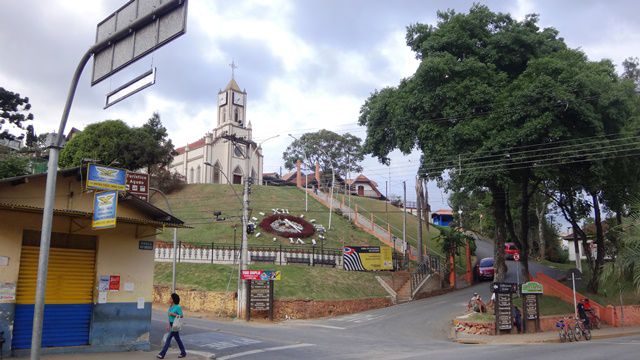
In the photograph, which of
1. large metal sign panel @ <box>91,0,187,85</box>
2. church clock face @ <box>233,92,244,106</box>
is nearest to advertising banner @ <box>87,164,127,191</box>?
large metal sign panel @ <box>91,0,187,85</box>

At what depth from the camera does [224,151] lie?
8125 cm

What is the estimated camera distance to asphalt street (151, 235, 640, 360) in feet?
51.8

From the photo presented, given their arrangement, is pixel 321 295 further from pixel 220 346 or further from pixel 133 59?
pixel 133 59

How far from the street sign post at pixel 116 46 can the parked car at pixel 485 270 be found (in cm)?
3999

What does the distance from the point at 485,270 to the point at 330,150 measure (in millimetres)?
53304

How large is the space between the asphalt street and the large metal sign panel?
893cm

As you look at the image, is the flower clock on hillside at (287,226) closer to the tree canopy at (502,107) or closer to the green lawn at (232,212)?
the green lawn at (232,212)

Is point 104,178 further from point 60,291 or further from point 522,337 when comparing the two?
point 522,337

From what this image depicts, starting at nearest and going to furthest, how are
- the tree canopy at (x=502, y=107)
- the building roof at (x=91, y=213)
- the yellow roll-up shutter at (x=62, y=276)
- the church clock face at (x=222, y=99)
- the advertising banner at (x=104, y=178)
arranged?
the advertising banner at (x=104, y=178) → the building roof at (x=91, y=213) → the yellow roll-up shutter at (x=62, y=276) → the tree canopy at (x=502, y=107) → the church clock face at (x=222, y=99)

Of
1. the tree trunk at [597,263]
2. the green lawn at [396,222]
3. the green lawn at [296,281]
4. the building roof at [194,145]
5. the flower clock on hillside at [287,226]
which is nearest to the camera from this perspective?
the green lawn at [296,281]

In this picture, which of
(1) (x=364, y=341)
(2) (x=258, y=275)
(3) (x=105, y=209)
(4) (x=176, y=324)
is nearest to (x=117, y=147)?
(2) (x=258, y=275)

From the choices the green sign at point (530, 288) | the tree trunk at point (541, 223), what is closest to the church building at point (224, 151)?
the tree trunk at point (541, 223)

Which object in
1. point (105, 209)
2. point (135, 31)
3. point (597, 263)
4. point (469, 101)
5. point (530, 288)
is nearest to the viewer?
point (135, 31)

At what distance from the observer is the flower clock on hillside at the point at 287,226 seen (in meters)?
45.1
